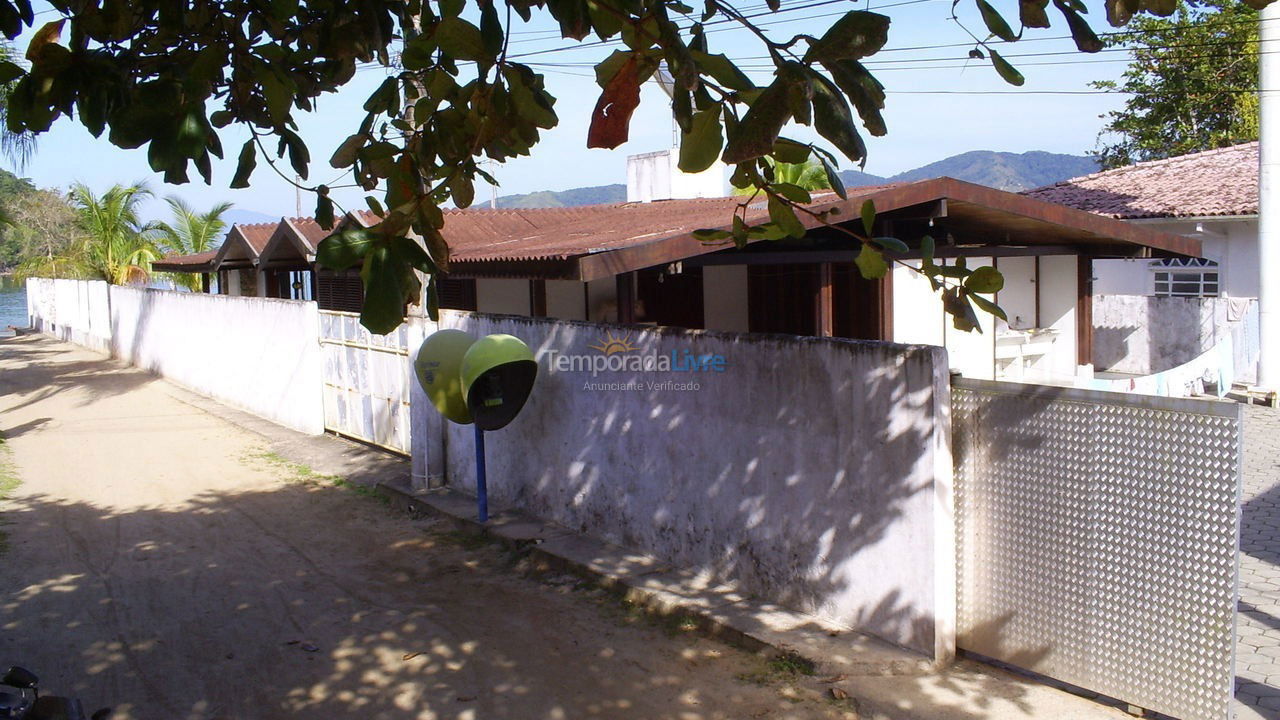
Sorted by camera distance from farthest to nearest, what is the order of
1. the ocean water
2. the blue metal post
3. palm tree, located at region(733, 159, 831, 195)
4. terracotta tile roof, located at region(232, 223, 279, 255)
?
the ocean water, palm tree, located at region(733, 159, 831, 195), terracotta tile roof, located at region(232, 223, 279, 255), the blue metal post

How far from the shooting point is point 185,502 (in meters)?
9.89

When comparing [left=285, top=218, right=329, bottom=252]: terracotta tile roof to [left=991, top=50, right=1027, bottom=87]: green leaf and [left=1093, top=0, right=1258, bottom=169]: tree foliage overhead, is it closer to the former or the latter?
[left=991, top=50, right=1027, bottom=87]: green leaf

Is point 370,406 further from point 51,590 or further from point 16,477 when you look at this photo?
point 51,590

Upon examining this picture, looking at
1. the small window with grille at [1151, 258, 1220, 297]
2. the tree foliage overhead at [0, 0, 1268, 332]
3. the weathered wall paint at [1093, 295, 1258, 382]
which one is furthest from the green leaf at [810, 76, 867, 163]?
the small window with grille at [1151, 258, 1220, 297]

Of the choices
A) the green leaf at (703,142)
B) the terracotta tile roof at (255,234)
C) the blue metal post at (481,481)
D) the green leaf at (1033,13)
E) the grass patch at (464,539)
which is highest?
the terracotta tile roof at (255,234)

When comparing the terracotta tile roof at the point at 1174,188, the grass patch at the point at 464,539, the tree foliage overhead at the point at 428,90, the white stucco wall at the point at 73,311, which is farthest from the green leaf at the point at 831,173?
the white stucco wall at the point at 73,311

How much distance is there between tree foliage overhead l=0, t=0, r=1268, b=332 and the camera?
2734 millimetres

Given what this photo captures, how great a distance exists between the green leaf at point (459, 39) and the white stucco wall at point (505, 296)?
8.64 meters

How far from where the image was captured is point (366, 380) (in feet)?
37.8

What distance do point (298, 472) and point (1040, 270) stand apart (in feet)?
31.4

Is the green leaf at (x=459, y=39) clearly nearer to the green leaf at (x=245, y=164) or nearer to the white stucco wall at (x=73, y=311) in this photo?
the green leaf at (x=245, y=164)

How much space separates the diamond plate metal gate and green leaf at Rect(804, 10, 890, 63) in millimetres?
2449

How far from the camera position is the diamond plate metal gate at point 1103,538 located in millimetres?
4246

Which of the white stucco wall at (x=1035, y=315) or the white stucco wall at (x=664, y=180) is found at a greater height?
the white stucco wall at (x=664, y=180)
